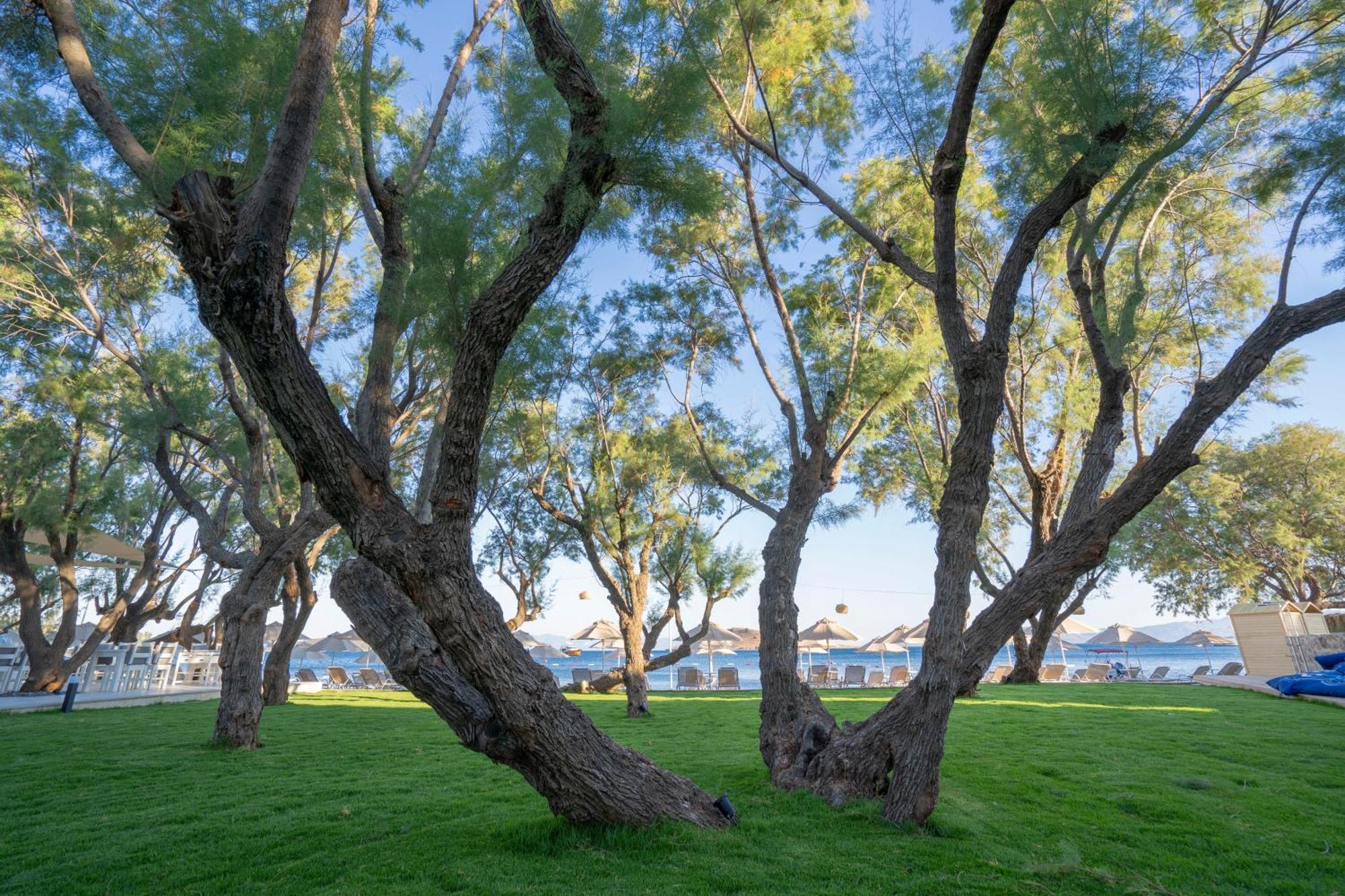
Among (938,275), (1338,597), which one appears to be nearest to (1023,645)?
(1338,597)

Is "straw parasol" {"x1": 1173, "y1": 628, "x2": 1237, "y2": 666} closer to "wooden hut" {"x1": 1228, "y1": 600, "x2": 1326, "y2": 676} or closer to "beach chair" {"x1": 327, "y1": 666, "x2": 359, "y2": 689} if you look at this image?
"wooden hut" {"x1": 1228, "y1": 600, "x2": 1326, "y2": 676}

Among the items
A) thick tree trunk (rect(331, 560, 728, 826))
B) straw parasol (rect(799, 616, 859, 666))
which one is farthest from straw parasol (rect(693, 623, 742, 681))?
thick tree trunk (rect(331, 560, 728, 826))

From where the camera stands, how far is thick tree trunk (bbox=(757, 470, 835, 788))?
5.38 metres

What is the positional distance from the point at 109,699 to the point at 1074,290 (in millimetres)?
18216

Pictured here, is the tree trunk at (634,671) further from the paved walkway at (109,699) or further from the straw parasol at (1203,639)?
the straw parasol at (1203,639)

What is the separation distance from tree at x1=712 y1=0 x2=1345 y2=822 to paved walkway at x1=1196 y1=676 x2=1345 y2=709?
8774 mm

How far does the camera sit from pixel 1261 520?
68.0 feet

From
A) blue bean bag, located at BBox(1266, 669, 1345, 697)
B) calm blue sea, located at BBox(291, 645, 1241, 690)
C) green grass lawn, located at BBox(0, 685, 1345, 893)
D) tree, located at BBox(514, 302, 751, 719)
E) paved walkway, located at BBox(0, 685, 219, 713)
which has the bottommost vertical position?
green grass lawn, located at BBox(0, 685, 1345, 893)

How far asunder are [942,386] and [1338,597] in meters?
17.0

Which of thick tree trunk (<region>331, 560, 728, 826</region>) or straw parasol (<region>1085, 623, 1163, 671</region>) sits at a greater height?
straw parasol (<region>1085, 623, 1163, 671</region>)

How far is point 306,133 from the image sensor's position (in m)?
3.78

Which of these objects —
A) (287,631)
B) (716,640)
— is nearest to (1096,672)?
(716,640)

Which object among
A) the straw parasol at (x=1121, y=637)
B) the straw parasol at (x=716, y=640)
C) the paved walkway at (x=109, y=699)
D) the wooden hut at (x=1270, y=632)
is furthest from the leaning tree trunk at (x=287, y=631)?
the straw parasol at (x=1121, y=637)

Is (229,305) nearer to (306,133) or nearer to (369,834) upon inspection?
(306,133)
